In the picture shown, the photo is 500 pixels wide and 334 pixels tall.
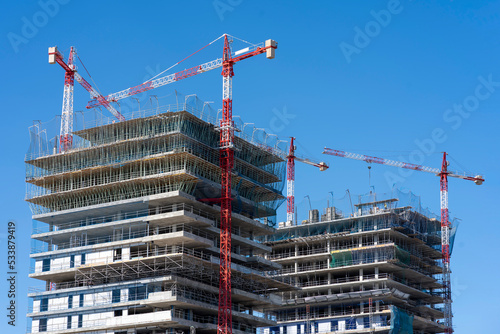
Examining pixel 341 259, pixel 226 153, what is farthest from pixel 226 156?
pixel 341 259

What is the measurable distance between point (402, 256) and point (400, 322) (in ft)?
40.8

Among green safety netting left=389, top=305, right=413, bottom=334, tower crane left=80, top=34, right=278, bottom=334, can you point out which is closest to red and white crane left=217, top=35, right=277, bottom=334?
tower crane left=80, top=34, right=278, bottom=334

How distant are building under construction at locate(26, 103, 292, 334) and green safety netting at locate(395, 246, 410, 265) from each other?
31.2 meters

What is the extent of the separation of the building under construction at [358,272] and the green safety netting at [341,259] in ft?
0.59

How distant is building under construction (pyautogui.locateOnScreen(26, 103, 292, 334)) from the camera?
402 ft

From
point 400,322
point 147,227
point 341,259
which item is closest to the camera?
point 147,227

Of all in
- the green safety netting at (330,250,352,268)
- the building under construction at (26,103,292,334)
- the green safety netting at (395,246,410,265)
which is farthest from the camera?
the green safety netting at (330,250,352,268)

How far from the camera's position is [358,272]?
165m

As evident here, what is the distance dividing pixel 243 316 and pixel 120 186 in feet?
83.4

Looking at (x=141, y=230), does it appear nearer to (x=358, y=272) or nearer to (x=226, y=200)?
(x=226, y=200)

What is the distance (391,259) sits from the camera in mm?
159750

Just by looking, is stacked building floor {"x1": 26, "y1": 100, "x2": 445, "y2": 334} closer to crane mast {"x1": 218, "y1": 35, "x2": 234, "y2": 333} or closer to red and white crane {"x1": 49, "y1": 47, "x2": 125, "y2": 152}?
crane mast {"x1": 218, "y1": 35, "x2": 234, "y2": 333}

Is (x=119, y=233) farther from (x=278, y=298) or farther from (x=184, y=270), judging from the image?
(x=278, y=298)

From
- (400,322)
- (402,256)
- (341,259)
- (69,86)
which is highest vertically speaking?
(69,86)
